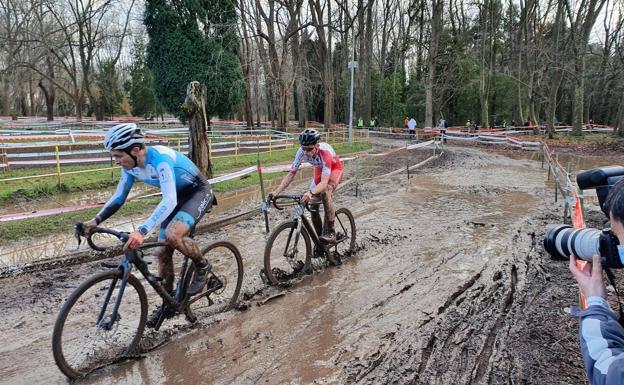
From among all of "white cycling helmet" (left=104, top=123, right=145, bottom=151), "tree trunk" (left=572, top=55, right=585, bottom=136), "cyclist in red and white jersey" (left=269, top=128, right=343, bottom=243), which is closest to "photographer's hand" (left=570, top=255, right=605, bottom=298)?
"white cycling helmet" (left=104, top=123, right=145, bottom=151)

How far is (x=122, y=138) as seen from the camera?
379 cm

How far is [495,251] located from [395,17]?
4473 centimetres

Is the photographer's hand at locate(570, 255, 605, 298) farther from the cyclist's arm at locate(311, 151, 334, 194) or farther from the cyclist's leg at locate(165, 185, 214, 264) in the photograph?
the cyclist's arm at locate(311, 151, 334, 194)

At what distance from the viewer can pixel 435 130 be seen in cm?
3172

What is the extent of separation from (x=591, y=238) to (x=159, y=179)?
3.36 meters

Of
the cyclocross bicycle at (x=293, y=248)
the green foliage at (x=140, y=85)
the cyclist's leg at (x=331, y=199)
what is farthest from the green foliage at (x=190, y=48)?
the cyclocross bicycle at (x=293, y=248)

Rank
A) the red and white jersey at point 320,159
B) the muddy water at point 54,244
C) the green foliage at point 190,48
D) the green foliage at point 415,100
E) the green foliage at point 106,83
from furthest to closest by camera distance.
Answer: the green foliage at point 106,83
the green foliage at point 415,100
the green foliage at point 190,48
the muddy water at point 54,244
the red and white jersey at point 320,159

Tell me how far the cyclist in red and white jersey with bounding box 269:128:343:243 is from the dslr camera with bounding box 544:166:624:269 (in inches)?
139

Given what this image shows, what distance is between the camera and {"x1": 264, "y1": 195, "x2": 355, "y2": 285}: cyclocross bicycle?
559cm

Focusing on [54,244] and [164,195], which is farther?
[54,244]

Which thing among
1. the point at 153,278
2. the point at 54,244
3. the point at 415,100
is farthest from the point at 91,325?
the point at 415,100

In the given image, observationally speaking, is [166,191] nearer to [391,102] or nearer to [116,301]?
[116,301]

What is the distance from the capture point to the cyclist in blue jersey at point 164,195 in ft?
12.5

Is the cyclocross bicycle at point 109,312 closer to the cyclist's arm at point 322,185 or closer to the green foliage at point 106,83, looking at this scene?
the cyclist's arm at point 322,185
